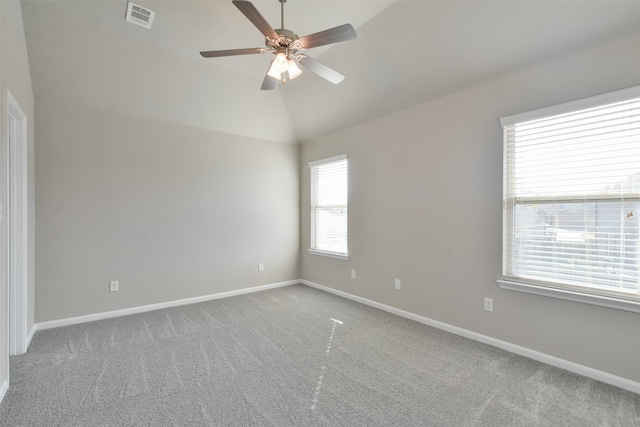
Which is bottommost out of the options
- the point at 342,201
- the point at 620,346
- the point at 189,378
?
the point at 189,378

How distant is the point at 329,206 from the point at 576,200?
3088 millimetres

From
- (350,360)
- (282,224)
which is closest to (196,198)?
(282,224)

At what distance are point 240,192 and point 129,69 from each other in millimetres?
2052

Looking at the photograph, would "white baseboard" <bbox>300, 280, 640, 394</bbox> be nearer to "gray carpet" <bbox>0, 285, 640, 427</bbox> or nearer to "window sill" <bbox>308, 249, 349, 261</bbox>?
"gray carpet" <bbox>0, 285, 640, 427</bbox>

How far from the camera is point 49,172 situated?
3.23 m

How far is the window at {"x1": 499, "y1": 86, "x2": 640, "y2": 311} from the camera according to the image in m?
2.14

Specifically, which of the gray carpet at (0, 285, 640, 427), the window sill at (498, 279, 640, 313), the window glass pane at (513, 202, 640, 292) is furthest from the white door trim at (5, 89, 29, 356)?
the window glass pane at (513, 202, 640, 292)

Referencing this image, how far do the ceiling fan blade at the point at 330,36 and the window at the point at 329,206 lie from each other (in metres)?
2.33

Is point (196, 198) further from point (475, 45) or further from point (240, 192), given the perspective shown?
point (475, 45)

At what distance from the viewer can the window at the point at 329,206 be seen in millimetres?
4551

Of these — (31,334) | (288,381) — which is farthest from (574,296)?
(31,334)

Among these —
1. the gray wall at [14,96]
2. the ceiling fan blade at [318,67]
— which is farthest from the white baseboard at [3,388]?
the ceiling fan blade at [318,67]

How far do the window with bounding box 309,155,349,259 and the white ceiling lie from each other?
0.88 m

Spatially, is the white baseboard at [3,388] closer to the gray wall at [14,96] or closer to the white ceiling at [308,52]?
the gray wall at [14,96]
